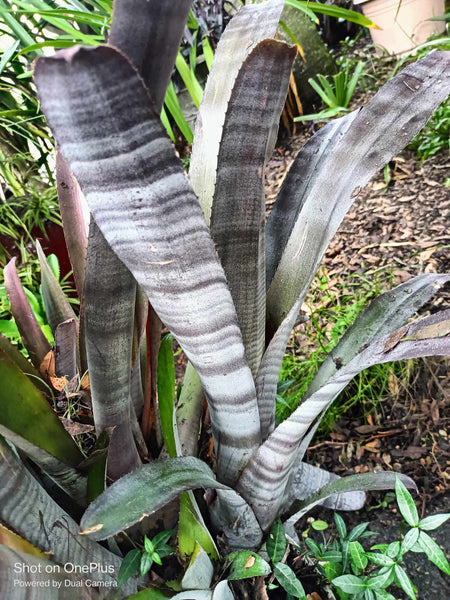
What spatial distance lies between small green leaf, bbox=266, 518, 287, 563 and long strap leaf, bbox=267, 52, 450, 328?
295 millimetres

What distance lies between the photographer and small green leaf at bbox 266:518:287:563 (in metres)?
0.54

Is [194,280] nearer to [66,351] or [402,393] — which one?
[66,351]

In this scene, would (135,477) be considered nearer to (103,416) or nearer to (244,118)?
(103,416)

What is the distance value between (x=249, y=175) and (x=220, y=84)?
14 cm

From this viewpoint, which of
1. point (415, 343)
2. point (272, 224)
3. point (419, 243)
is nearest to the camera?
point (415, 343)

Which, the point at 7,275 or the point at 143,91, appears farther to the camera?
the point at 7,275

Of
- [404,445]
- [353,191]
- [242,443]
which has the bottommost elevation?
[404,445]

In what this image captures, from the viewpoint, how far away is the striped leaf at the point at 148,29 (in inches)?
10.7

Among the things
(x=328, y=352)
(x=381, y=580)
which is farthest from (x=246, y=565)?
(x=328, y=352)

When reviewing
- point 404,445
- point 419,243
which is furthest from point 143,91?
point 419,243

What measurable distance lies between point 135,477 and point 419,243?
48.8 inches

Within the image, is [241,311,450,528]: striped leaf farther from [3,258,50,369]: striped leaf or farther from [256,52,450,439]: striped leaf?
[3,258,50,369]: striped leaf

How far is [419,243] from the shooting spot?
4.61ft

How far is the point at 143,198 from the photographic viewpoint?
29 cm
